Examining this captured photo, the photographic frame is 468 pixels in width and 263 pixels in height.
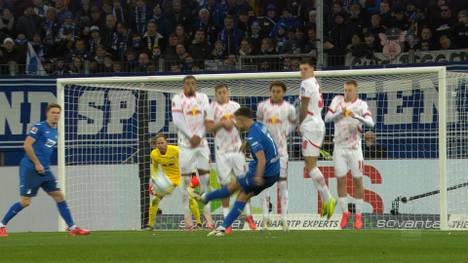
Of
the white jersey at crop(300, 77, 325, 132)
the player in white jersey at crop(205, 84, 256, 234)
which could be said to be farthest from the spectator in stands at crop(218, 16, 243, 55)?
the white jersey at crop(300, 77, 325, 132)

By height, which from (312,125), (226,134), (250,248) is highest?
(312,125)

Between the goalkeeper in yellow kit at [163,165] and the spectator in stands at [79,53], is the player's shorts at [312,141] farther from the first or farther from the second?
the spectator in stands at [79,53]

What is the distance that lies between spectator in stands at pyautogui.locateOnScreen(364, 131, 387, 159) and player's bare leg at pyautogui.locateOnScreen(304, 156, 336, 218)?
14.8 feet

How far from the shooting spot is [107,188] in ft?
69.9

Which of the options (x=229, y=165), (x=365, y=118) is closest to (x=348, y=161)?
(x=365, y=118)

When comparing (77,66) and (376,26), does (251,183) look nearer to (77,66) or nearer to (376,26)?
(376,26)

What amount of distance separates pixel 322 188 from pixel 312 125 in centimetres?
93

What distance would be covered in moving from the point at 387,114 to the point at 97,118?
5.78 m

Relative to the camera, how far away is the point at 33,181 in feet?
50.6

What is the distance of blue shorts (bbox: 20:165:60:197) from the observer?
1540cm

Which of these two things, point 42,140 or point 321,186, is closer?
point 42,140

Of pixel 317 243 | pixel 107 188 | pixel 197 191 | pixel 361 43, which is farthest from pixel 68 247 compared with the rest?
pixel 361 43

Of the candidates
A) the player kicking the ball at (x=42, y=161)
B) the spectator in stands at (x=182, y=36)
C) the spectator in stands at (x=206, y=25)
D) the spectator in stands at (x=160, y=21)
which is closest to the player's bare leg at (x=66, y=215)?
the player kicking the ball at (x=42, y=161)

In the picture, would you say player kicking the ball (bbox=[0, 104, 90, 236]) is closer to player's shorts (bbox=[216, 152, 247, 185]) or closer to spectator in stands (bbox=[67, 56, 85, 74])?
player's shorts (bbox=[216, 152, 247, 185])
